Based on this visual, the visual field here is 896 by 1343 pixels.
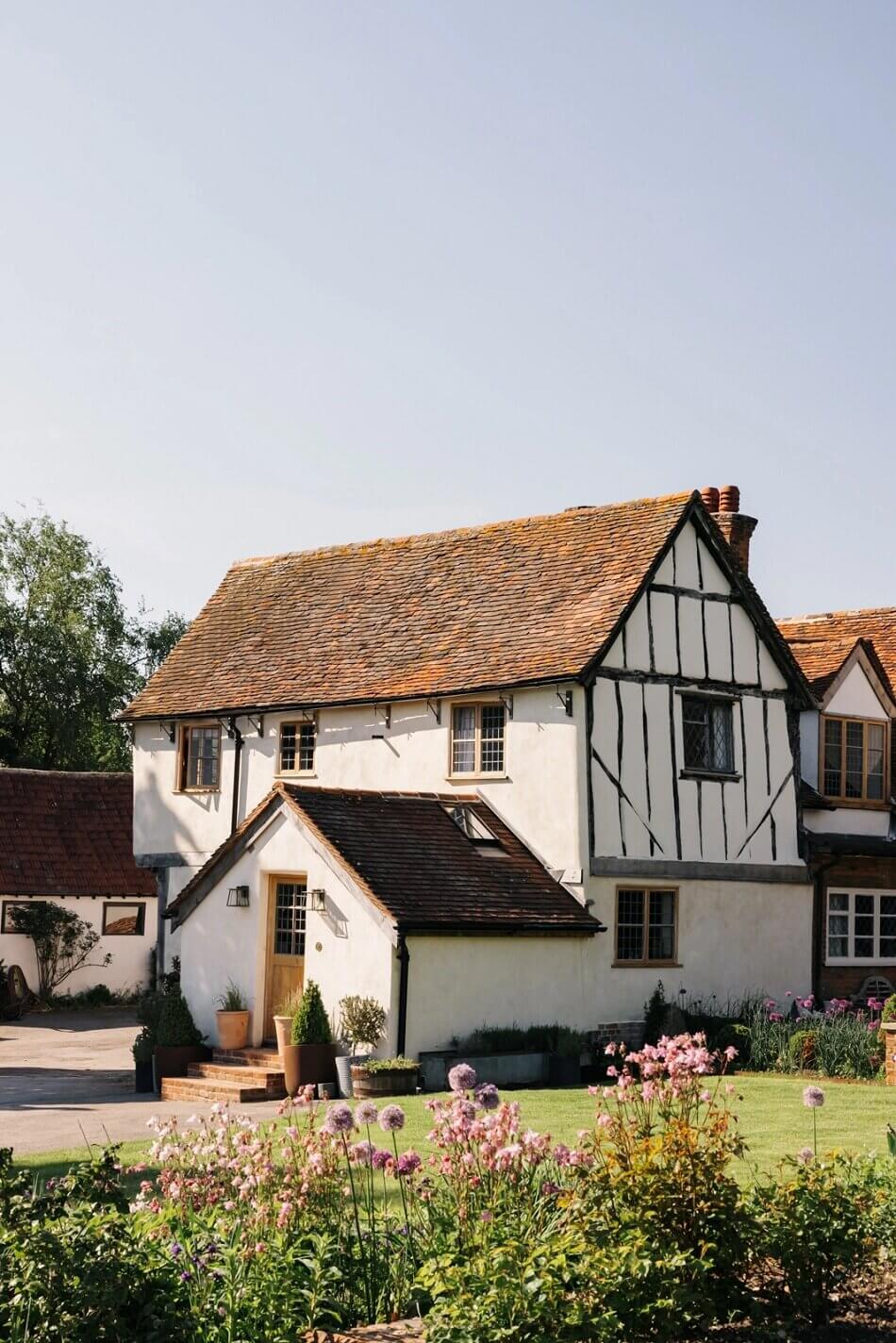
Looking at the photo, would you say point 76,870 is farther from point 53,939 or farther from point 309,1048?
point 309,1048

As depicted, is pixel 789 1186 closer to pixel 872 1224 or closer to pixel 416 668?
pixel 872 1224

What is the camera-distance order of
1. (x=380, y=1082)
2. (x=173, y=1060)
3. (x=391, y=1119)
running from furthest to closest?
(x=173, y=1060), (x=380, y=1082), (x=391, y=1119)

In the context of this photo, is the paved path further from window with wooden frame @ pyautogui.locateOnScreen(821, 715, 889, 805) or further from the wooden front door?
window with wooden frame @ pyautogui.locateOnScreen(821, 715, 889, 805)

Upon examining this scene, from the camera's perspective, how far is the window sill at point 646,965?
25.1m

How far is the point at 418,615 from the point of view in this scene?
1139 inches

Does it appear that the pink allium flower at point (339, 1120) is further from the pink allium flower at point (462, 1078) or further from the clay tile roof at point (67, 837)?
the clay tile roof at point (67, 837)

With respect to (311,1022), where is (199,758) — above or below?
above

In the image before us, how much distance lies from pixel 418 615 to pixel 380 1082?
10.1 m

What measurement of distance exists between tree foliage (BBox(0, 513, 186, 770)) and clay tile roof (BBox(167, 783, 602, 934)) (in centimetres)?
2804

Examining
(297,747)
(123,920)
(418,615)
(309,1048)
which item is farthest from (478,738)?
(123,920)

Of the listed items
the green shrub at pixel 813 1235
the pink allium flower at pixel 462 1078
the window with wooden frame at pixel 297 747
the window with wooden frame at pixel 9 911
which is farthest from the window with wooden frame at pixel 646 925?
the green shrub at pixel 813 1235

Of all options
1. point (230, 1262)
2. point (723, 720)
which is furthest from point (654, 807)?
point (230, 1262)

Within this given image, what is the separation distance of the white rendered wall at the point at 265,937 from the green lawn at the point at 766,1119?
2.34m

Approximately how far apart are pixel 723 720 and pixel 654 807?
240 centimetres
